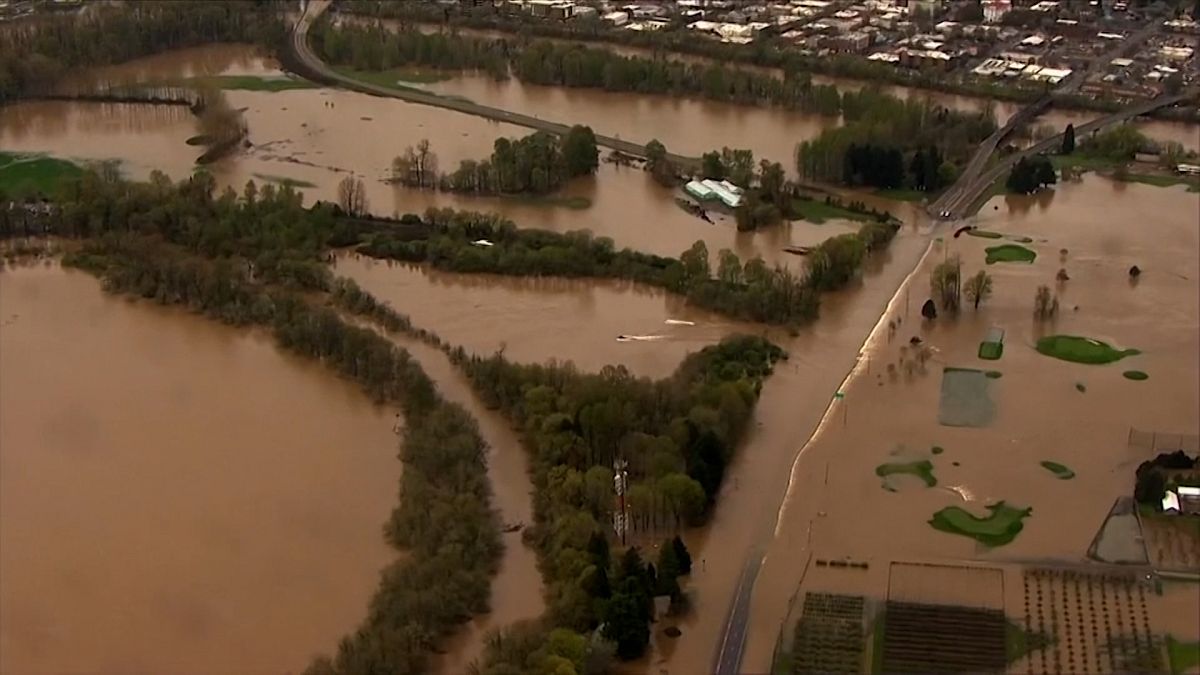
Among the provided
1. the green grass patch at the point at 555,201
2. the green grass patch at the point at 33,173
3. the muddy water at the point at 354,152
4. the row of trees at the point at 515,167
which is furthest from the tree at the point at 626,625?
the green grass patch at the point at 33,173

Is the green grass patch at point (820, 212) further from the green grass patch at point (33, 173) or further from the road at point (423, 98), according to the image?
the green grass patch at point (33, 173)

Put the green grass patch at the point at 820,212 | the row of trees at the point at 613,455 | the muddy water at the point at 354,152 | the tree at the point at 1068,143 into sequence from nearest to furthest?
1. the row of trees at the point at 613,455
2. the muddy water at the point at 354,152
3. the green grass patch at the point at 820,212
4. the tree at the point at 1068,143

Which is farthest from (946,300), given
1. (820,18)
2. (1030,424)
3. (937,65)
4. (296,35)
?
(296,35)

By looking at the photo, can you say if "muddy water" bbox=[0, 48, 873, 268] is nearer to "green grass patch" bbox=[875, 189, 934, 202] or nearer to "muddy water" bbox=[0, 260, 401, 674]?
"green grass patch" bbox=[875, 189, 934, 202]

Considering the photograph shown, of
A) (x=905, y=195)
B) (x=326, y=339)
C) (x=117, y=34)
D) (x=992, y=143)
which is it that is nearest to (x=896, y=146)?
(x=905, y=195)

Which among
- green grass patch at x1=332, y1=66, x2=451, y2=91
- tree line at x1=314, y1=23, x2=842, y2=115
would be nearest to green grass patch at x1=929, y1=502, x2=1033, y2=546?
tree line at x1=314, y1=23, x2=842, y2=115

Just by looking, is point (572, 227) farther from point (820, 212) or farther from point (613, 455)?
point (613, 455)

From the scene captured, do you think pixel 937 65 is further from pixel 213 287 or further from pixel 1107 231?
pixel 213 287
